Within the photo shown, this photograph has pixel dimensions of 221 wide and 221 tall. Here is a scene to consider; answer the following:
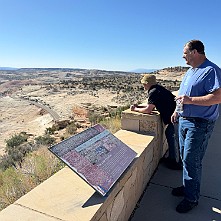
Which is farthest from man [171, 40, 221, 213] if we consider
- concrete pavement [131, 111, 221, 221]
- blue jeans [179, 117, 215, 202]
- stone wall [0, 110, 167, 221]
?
stone wall [0, 110, 167, 221]

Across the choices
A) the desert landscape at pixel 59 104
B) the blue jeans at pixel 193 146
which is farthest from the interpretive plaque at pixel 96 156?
the desert landscape at pixel 59 104

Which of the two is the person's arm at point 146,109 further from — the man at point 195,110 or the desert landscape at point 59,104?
the desert landscape at point 59,104

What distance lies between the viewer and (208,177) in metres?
4.03

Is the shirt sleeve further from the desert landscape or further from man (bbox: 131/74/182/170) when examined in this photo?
the desert landscape

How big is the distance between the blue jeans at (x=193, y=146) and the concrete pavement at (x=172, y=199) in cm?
22

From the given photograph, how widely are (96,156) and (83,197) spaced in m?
0.40

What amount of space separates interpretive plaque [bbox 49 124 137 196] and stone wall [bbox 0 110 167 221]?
0.10 meters

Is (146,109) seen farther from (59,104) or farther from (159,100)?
(59,104)

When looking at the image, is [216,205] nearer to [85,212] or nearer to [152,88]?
[152,88]

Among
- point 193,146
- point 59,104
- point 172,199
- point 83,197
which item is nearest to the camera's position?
point 83,197

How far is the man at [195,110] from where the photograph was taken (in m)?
2.74

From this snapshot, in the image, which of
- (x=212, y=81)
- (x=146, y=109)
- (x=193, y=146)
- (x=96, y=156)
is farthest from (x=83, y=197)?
(x=146, y=109)

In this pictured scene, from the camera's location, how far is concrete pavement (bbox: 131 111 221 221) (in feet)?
9.97

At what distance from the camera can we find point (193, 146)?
2.92 metres
